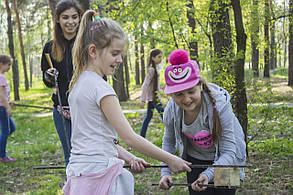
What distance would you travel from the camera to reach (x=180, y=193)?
4.15 m

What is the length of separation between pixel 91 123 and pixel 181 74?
2.36 feet

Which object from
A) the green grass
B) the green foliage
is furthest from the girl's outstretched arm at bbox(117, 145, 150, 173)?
the green foliage

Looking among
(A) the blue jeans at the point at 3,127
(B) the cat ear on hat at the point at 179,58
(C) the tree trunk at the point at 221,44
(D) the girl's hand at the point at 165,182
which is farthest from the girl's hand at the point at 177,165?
(A) the blue jeans at the point at 3,127

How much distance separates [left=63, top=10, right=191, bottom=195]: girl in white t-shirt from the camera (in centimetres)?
194

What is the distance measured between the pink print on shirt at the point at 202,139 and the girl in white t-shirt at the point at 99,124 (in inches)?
20.4

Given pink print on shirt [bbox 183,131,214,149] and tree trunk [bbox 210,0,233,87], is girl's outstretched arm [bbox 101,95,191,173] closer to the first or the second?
pink print on shirt [bbox 183,131,214,149]

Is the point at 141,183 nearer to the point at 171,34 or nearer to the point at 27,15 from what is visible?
the point at 171,34

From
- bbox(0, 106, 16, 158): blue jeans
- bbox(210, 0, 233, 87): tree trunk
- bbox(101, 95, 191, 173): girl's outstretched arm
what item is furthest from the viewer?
bbox(0, 106, 16, 158): blue jeans

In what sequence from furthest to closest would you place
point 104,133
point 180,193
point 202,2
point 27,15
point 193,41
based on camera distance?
point 27,15, point 202,2, point 193,41, point 180,193, point 104,133

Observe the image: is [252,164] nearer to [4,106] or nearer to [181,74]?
[181,74]

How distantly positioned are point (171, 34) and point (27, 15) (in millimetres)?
19113

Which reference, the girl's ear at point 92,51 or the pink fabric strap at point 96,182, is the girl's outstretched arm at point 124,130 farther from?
the girl's ear at point 92,51

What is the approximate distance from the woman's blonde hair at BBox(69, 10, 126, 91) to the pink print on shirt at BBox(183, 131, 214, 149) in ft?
3.04

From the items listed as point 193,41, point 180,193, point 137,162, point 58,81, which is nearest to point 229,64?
point 193,41
